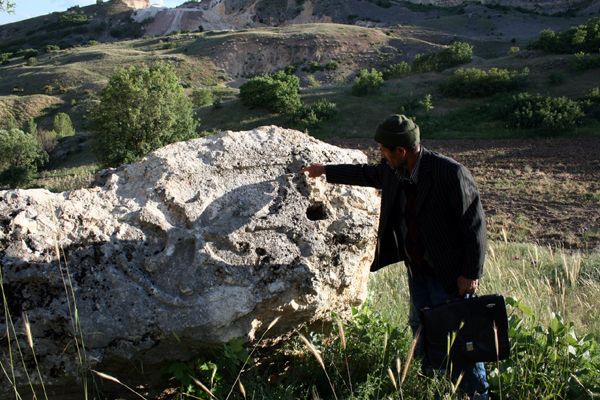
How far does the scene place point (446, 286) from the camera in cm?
310

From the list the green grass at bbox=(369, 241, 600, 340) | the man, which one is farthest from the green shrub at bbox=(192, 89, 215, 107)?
the man

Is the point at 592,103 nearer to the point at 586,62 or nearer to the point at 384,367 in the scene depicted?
the point at 586,62

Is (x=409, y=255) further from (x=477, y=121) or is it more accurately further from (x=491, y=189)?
(x=477, y=121)

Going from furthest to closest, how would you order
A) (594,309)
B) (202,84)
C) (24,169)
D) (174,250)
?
(202,84)
(24,169)
(594,309)
(174,250)

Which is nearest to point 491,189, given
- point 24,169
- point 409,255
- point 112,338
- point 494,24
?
point 409,255

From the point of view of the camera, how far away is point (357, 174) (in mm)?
3500

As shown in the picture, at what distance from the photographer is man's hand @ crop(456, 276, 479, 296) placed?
298cm

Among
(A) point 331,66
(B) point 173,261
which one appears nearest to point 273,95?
(A) point 331,66

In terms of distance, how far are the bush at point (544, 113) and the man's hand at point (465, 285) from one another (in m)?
20.0

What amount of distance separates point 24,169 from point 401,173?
26.6 meters

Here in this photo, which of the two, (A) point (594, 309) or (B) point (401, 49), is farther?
Result: (B) point (401, 49)

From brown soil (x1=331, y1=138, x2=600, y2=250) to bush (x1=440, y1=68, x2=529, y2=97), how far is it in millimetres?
6120

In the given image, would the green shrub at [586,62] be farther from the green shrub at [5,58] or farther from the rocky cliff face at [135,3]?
the rocky cliff face at [135,3]

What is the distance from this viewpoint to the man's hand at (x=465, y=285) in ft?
9.79
